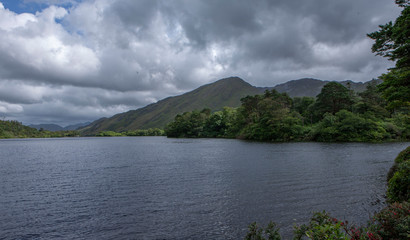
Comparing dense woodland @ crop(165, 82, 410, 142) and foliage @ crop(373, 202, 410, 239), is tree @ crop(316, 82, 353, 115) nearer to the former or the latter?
dense woodland @ crop(165, 82, 410, 142)

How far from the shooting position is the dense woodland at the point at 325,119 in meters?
86.6

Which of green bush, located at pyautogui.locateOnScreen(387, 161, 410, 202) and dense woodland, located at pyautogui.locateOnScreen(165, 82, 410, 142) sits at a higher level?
dense woodland, located at pyautogui.locateOnScreen(165, 82, 410, 142)

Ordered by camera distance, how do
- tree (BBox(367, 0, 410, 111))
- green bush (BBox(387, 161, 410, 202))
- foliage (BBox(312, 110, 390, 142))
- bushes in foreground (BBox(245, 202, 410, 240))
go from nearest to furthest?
bushes in foreground (BBox(245, 202, 410, 240)) < green bush (BBox(387, 161, 410, 202)) < tree (BBox(367, 0, 410, 111)) < foliage (BBox(312, 110, 390, 142))

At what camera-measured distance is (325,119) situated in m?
93.3

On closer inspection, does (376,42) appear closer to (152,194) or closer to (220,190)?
(220,190)

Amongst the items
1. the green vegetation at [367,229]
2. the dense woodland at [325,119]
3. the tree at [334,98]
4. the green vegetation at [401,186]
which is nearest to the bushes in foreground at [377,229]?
the green vegetation at [367,229]

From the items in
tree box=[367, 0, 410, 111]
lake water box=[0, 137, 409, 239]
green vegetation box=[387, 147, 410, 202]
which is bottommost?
lake water box=[0, 137, 409, 239]

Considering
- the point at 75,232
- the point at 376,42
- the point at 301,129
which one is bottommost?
the point at 75,232

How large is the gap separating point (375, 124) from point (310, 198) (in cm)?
8662

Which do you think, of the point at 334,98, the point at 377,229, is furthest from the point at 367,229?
the point at 334,98

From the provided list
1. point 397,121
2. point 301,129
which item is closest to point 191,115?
point 301,129

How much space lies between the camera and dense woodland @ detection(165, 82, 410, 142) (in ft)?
284

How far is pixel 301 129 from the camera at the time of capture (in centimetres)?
9875

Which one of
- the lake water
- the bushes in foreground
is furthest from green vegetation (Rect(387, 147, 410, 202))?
the bushes in foreground
